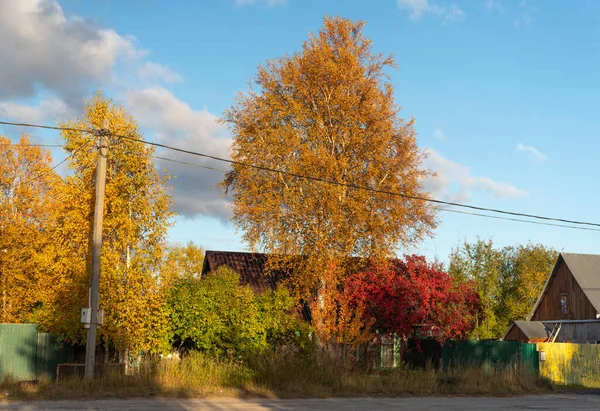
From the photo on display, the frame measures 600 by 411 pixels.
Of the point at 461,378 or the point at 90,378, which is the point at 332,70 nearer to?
the point at 461,378

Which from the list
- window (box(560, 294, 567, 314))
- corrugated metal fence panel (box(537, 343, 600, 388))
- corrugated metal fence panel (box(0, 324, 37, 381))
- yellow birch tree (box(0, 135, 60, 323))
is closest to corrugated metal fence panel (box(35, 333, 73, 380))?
corrugated metal fence panel (box(0, 324, 37, 381))

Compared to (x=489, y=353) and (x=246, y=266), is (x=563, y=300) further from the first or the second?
(x=246, y=266)

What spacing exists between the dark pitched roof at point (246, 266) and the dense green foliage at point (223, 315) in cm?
650

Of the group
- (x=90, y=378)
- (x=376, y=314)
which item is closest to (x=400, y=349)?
(x=376, y=314)

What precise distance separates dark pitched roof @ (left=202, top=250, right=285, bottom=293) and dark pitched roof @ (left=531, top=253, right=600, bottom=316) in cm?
1917

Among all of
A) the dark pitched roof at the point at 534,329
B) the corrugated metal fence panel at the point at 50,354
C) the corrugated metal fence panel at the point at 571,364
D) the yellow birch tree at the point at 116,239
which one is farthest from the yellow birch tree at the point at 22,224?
the dark pitched roof at the point at 534,329

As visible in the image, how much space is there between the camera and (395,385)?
2328 centimetres

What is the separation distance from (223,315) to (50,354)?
24.5 ft

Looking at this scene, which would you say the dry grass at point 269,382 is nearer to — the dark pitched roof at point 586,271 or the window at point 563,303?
the dark pitched roof at point 586,271

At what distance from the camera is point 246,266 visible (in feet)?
122

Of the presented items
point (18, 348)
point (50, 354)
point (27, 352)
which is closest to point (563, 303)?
point (50, 354)

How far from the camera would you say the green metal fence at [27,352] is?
27.4m

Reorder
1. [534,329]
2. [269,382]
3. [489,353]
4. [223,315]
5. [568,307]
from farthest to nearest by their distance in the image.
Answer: [534,329] → [568,307] → [489,353] → [223,315] → [269,382]

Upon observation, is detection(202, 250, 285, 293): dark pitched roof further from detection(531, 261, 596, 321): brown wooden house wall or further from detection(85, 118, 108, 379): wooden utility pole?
detection(531, 261, 596, 321): brown wooden house wall
